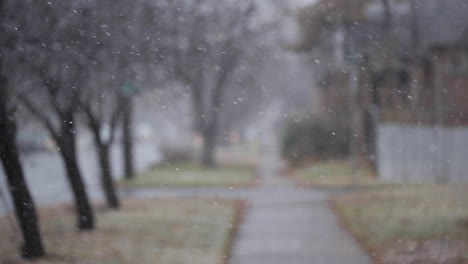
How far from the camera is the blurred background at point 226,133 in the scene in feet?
27.1

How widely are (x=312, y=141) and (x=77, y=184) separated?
19605 millimetres

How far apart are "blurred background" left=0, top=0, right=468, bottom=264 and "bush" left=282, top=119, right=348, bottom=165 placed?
162 centimetres

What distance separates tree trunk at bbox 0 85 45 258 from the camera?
25.1ft

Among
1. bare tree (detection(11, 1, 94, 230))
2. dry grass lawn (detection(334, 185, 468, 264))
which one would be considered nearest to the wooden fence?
dry grass lawn (detection(334, 185, 468, 264))

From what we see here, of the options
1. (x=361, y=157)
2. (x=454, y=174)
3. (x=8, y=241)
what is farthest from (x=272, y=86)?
(x=8, y=241)

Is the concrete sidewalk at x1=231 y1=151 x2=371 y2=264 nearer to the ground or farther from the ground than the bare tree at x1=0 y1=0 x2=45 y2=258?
nearer to the ground

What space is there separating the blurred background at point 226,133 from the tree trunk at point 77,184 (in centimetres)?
4

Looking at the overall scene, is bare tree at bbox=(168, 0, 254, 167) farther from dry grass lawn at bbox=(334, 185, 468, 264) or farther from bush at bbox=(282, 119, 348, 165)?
bush at bbox=(282, 119, 348, 165)

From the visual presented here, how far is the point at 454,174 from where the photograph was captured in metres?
17.8

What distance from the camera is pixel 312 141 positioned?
29.1 m

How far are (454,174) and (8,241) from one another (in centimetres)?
1254

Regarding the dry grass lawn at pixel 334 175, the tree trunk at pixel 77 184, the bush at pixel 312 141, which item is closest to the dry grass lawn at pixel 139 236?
the tree trunk at pixel 77 184

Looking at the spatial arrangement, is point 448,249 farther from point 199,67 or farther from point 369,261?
point 199,67

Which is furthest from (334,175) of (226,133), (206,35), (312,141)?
(206,35)
